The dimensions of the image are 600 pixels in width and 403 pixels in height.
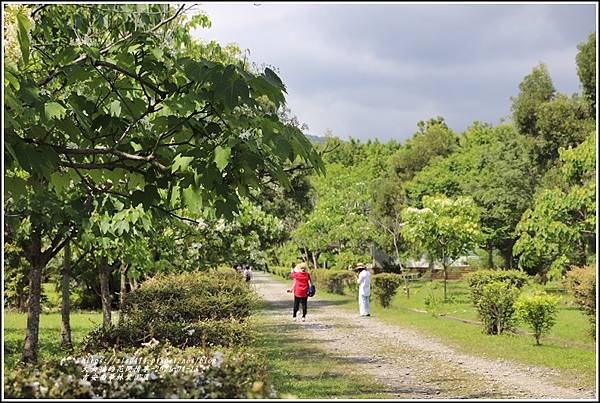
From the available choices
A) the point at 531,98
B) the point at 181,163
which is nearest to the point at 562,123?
the point at 531,98

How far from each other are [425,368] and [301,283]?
7.56 metres

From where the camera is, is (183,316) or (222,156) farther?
(183,316)

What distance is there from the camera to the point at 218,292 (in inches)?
395

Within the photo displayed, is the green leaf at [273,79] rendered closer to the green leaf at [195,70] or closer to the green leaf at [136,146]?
the green leaf at [195,70]

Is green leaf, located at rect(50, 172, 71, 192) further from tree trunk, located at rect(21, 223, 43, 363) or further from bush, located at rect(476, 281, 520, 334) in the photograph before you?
bush, located at rect(476, 281, 520, 334)

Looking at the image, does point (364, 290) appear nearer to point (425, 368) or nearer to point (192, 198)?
point (425, 368)

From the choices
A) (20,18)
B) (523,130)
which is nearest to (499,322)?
(20,18)

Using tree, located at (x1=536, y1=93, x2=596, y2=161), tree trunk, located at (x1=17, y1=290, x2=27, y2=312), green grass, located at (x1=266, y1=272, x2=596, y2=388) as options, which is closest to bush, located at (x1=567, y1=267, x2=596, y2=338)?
green grass, located at (x1=266, y1=272, x2=596, y2=388)

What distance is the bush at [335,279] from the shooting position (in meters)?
30.3

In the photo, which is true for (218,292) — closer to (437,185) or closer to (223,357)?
(223,357)

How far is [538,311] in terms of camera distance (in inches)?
484

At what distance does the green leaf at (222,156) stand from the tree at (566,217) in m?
18.3

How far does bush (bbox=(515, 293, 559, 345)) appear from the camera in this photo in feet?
39.9

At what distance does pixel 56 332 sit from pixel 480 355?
10849mm
